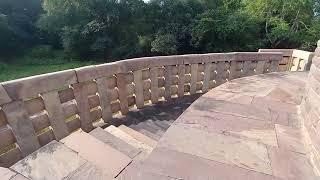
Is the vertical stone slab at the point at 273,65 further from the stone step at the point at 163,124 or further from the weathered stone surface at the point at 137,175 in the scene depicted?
the weathered stone surface at the point at 137,175

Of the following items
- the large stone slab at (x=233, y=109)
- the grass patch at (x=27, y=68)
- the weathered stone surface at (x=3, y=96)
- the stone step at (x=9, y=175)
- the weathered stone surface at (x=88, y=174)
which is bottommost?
the grass patch at (x=27, y=68)

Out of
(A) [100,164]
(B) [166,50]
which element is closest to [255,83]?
(A) [100,164]

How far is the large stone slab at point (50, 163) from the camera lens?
1960 mm

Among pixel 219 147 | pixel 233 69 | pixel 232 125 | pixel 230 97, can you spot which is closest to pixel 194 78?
pixel 233 69

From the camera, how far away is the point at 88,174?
6.44 feet

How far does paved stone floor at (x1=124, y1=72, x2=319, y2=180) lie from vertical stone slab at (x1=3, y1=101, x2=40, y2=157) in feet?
3.85

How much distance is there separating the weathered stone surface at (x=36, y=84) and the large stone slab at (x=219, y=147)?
129cm

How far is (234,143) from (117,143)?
1.11 m

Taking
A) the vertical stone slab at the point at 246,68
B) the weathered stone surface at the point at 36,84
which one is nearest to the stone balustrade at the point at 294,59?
the vertical stone slab at the point at 246,68

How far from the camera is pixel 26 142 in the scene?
2.52m

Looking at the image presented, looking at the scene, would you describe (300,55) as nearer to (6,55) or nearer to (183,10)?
(183,10)

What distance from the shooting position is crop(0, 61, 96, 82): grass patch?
13.3 meters

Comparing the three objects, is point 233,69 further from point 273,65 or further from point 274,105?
point 274,105

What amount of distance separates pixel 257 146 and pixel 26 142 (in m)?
2.18
